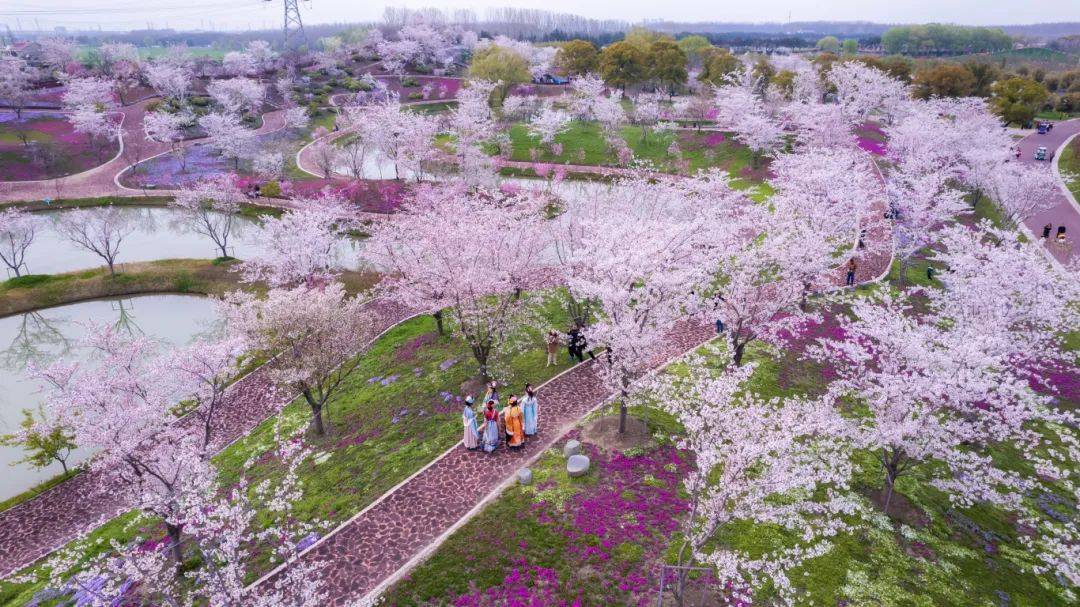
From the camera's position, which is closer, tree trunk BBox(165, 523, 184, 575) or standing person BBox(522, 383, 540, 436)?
tree trunk BBox(165, 523, 184, 575)

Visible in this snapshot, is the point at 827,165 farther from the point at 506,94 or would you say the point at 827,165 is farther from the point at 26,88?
the point at 26,88

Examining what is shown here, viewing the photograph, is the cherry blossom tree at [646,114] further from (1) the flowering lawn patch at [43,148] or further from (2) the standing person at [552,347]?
(1) the flowering lawn patch at [43,148]

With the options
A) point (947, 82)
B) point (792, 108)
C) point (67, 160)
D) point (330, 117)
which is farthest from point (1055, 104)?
point (67, 160)

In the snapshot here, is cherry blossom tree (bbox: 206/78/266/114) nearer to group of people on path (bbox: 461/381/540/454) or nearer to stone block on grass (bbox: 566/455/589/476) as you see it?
group of people on path (bbox: 461/381/540/454)

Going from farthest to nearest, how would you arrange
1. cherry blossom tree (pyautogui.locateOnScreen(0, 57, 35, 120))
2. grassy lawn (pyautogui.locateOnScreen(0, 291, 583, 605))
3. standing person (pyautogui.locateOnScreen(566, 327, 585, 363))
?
cherry blossom tree (pyautogui.locateOnScreen(0, 57, 35, 120))
standing person (pyautogui.locateOnScreen(566, 327, 585, 363))
grassy lawn (pyautogui.locateOnScreen(0, 291, 583, 605))

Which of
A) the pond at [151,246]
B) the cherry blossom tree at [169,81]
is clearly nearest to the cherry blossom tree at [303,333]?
the pond at [151,246]

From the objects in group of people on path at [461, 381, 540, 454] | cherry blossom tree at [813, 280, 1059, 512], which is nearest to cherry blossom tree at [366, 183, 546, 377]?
group of people on path at [461, 381, 540, 454]

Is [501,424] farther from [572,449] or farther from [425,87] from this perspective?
[425,87]
